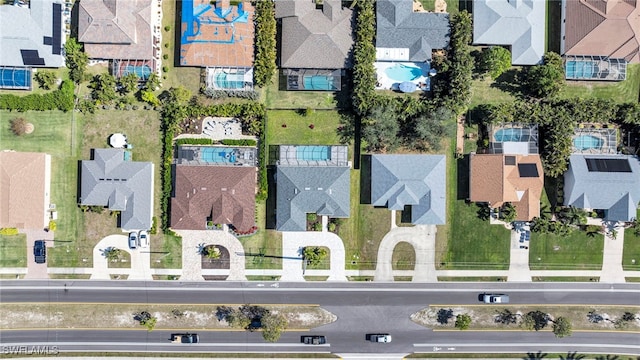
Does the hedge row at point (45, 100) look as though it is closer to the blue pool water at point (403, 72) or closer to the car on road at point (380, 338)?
the blue pool water at point (403, 72)

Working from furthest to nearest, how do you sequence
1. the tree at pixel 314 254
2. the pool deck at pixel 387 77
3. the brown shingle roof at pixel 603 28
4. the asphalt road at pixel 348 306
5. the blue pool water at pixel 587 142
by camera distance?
1. the asphalt road at pixel 348 306
2. the blue pool water at pixel 587 142
3. the tree at pixel 314 254
4. the pool deck at pixel 387 77
5. the brown shingle roof at pixel 603 28

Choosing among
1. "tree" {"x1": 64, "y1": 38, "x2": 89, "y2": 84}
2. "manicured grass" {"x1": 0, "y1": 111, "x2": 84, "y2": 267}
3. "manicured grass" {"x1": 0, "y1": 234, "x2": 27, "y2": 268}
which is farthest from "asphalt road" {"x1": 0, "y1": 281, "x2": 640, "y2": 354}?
"tree" {"x1": 64, "y1": 38, "x2": 89, "y2": 84}

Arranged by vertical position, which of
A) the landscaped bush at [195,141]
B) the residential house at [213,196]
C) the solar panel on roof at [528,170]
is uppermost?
the landscaped bush at [195,141]

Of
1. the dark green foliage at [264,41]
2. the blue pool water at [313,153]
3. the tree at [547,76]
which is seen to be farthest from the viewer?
the blue pool water at [313,153]

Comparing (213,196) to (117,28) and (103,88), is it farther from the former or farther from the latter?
(117,28)

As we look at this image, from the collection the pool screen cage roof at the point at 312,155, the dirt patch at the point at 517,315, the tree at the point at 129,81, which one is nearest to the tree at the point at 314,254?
the pool screen cage roof at the point at 312,155

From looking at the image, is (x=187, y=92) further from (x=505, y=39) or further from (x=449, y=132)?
(x=505, y=39)
